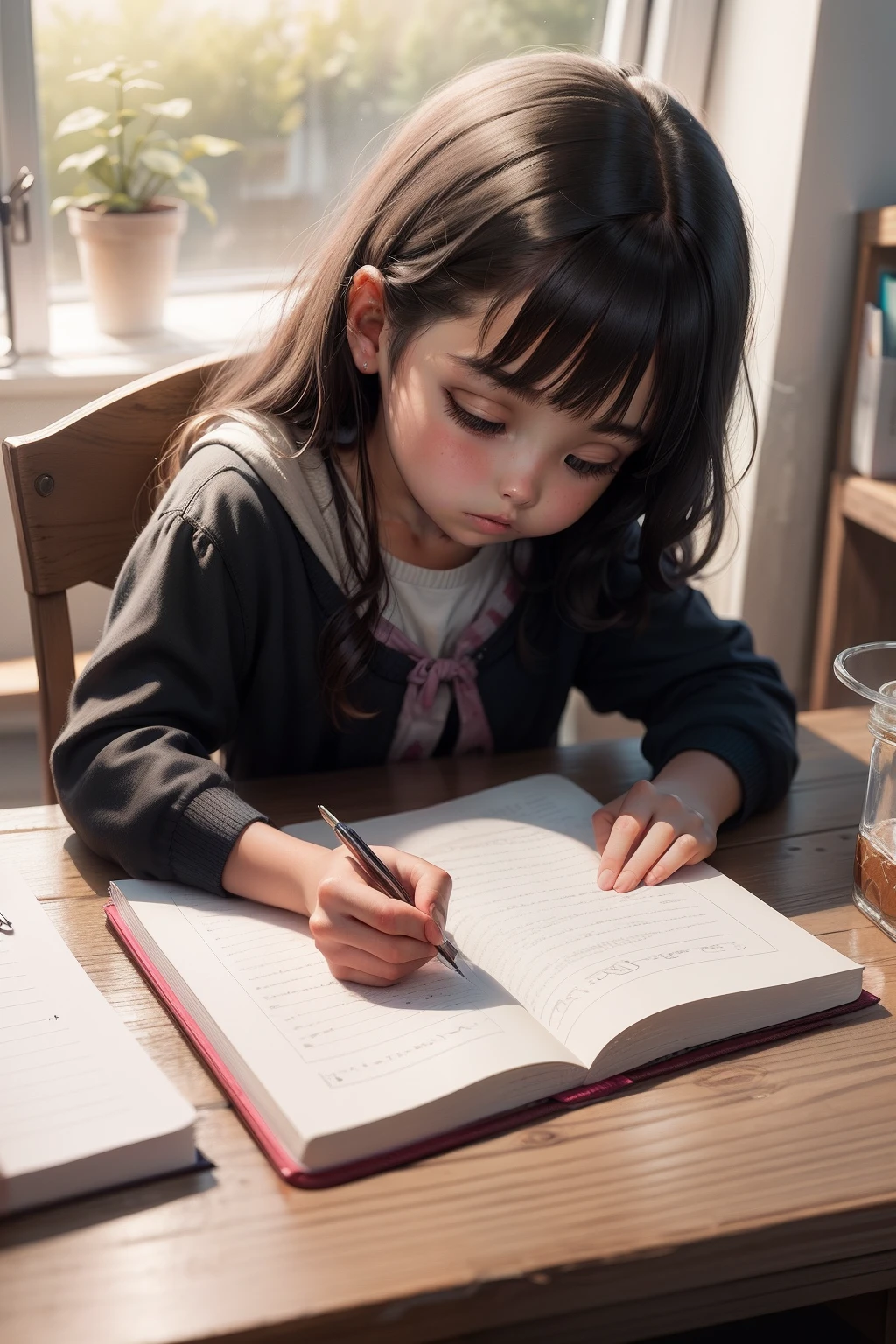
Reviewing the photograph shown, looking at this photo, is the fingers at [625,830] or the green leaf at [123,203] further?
the green leaf at [123,203]

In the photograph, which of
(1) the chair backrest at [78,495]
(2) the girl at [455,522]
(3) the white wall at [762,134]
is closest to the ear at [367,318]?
(2) the girl at [455,522]

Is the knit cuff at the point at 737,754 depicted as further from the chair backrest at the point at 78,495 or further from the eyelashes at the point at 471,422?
the chair backrest at the point at 78,495

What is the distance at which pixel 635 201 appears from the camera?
36.8 inches

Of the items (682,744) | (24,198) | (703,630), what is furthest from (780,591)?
(24,198)

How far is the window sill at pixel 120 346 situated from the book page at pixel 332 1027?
1.00m

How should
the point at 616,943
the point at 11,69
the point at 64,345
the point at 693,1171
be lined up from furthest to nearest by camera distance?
1. the point at 64,345
2. the point at 11,69
3. the point at 616,943
4. the point at 693,1171

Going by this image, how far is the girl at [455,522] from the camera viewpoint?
2.99ft

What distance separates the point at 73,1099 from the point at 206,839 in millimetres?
242

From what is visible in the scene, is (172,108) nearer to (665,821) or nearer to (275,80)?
(275,80)

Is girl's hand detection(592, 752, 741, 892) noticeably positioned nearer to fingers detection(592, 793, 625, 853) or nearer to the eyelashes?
fingers detection(592, 793, 625, 853)

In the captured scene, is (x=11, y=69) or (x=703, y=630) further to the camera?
(x=11, y=69)

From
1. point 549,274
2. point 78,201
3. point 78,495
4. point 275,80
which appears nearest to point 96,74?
point 78,201

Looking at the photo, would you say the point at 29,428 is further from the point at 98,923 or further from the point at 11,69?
the point at 98,923

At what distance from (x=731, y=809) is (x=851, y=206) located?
1.01 metres
